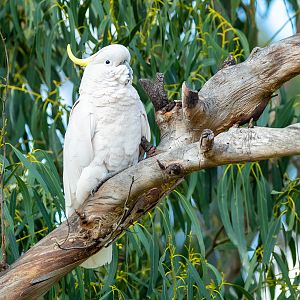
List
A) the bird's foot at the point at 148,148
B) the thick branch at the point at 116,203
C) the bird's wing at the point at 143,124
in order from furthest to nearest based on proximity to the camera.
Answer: the bird's wing at the point at 143,124
the bird's foot at the point at 148,148
the thick branch at the point at 116,203

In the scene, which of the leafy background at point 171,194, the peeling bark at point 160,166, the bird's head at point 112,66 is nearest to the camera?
the peeling bark at point 160,166

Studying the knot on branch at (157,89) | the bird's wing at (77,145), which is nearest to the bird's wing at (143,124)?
the bird's wing at (77,145)

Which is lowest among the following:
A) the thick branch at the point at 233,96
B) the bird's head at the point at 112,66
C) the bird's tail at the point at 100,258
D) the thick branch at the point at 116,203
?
the bird's tail at the point at 100,258

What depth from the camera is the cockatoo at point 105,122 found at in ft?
7.91

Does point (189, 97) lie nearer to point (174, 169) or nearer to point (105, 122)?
point (174, 169)

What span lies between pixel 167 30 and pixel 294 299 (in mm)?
1118

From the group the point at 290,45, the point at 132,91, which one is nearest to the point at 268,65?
the point at 290,45

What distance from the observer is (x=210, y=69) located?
10.5 feet

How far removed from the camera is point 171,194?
10.1ft

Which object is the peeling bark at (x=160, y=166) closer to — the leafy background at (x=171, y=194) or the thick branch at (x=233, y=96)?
the thick branch at (x=233, y=96)

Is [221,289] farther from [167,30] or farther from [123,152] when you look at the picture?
[167,30]

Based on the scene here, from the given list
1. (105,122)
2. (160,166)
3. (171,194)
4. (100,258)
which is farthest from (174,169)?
(171,194)

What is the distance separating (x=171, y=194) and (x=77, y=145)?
2.46 ft

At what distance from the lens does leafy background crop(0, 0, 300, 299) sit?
267cm
